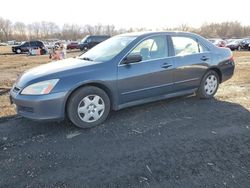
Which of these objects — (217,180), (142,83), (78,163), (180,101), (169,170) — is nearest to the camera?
(217,180)

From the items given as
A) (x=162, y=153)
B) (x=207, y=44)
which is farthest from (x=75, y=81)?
(x=207, y=44)

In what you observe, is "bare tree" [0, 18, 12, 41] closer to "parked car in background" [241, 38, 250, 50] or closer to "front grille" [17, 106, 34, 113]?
"parked car in background" [241, 38, 250, 50]

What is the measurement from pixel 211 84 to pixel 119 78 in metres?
2.55

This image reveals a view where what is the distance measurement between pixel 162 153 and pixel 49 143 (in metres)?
1.69

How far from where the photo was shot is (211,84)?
21.4ft

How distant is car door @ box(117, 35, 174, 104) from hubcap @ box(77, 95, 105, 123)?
43cm

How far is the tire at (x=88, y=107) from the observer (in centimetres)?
468

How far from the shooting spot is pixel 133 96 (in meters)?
5.27

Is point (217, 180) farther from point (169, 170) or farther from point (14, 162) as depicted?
point (14, 162)

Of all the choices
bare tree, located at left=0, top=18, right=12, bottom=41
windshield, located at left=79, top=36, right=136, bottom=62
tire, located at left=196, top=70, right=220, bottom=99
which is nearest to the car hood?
windshield, located at left=79, top=36, right=136, bottom=62

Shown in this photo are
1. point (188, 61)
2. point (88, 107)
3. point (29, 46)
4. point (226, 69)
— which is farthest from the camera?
point (29, 46)

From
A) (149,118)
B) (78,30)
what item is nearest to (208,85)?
(149,118)

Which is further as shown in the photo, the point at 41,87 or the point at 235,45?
the point at 235,45

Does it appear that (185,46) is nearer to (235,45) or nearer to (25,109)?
(25,109)
